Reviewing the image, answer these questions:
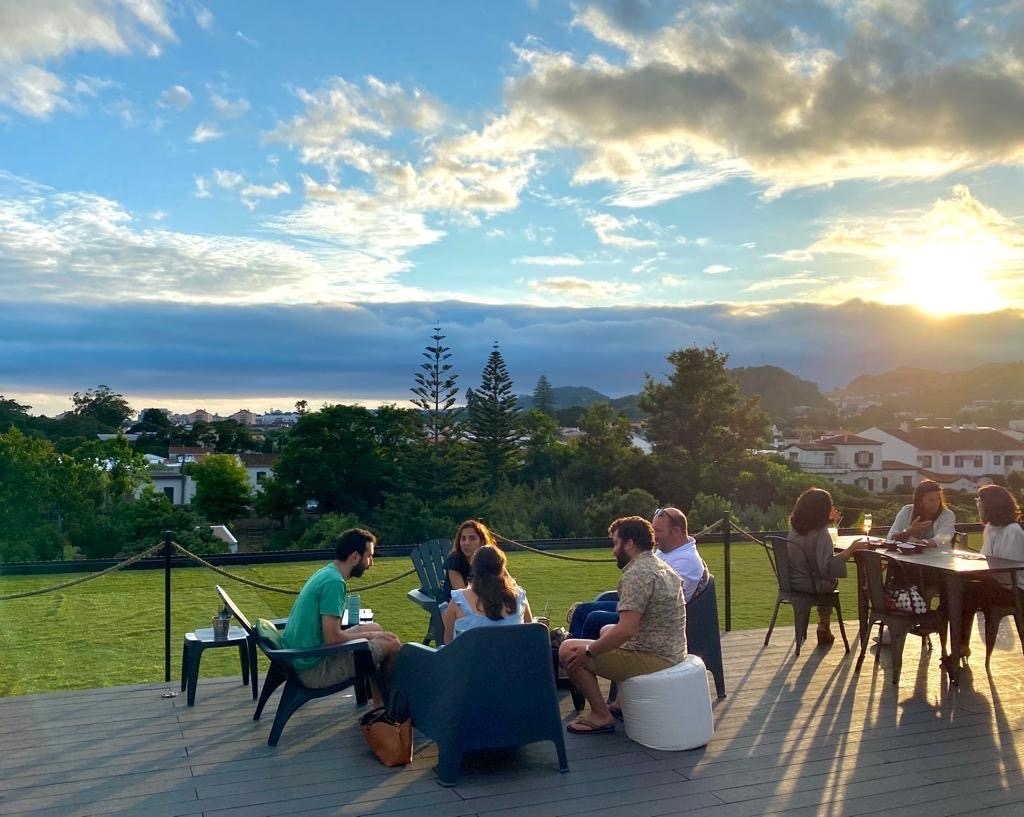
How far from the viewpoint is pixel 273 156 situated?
11.2 m

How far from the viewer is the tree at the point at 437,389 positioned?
123 ft

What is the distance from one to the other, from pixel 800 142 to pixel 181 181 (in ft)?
25.3

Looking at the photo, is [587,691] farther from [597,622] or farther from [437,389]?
[437,389]

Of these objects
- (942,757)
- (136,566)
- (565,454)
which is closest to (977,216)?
(942,757)

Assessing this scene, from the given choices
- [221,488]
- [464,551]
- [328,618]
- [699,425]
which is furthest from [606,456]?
[328,618]

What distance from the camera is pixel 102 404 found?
66.1m

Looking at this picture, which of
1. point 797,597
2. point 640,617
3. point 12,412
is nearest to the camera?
point 640,617

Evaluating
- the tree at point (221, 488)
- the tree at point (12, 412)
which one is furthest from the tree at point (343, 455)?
the tree at point (12, 412)

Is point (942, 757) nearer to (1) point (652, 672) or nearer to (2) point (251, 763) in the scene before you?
(1) point (652, 672)

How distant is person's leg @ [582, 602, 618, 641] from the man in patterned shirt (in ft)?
1.48

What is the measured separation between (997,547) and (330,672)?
4.06 metres

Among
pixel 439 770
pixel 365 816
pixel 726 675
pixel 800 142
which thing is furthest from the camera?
pixel 800 142

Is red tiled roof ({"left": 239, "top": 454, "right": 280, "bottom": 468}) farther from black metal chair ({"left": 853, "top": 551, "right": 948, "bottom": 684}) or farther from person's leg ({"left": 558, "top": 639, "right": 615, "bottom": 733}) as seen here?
person's leg ({"left": 558, "top": 639, "right": 615, "bottom": 733})

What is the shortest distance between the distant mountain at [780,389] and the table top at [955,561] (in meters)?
32.2
